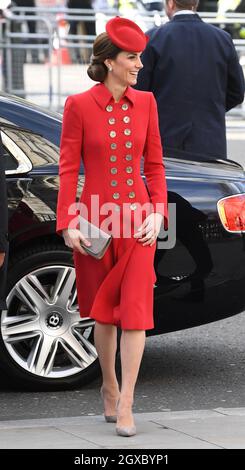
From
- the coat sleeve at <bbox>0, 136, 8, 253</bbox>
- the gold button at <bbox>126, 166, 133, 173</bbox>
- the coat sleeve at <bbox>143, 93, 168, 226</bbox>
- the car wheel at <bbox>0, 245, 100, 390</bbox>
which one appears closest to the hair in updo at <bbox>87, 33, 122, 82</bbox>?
the coat sleeve at <bbox>143, 93, 168, 226</bbox>

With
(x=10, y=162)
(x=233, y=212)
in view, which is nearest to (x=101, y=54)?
(x=10, y=162)

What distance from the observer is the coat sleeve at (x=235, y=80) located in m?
8.30

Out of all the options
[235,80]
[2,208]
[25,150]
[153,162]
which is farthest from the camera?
[235,80]

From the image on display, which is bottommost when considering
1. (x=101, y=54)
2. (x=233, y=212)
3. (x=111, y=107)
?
(x=233, y=212)

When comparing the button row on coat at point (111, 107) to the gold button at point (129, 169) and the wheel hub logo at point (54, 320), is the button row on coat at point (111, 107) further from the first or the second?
the wheel hub logo at point (54, 320)

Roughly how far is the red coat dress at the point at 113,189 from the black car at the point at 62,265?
3.17 ft

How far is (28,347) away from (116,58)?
5.98ft

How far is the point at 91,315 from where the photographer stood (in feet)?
18.3

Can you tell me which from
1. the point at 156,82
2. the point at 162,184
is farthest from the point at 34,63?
the point at 162,184

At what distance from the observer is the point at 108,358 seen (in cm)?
571

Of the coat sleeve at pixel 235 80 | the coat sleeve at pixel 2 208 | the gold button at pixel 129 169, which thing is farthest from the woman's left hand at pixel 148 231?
the coat sleeve at pixel 235 80

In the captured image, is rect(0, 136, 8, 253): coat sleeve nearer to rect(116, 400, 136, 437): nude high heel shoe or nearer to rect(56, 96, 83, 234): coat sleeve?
rect(56, 96, 83, 234): coat sleeve

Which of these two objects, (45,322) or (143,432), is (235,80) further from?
(143,432)

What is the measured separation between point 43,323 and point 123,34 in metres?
1.74
